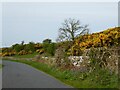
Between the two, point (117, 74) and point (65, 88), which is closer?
point (65, 88)

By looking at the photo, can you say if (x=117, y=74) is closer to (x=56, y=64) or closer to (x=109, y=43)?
(x=109, y=43)

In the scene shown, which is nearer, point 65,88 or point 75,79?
point 65,88

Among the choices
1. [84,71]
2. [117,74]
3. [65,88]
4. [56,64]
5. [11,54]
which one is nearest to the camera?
[65,88]

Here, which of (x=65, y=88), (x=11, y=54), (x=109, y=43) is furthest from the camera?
(x=11, y=54)

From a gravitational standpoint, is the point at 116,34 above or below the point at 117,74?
above

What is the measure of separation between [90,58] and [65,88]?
373 cm

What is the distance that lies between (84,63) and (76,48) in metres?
6.67

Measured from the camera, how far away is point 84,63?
16.5 meters

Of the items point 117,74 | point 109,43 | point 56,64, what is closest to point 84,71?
point 117,74

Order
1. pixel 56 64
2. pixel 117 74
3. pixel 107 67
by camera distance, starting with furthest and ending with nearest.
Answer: pixel 56 64 < pixel 107 67 < pixel 117 74

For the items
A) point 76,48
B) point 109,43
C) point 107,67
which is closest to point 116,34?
point 109,43

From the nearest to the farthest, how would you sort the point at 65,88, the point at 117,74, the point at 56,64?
the point at 65,88
the point at 117,74
the point at 56,64

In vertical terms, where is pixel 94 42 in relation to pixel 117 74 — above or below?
above

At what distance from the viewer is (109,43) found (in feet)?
63.2
